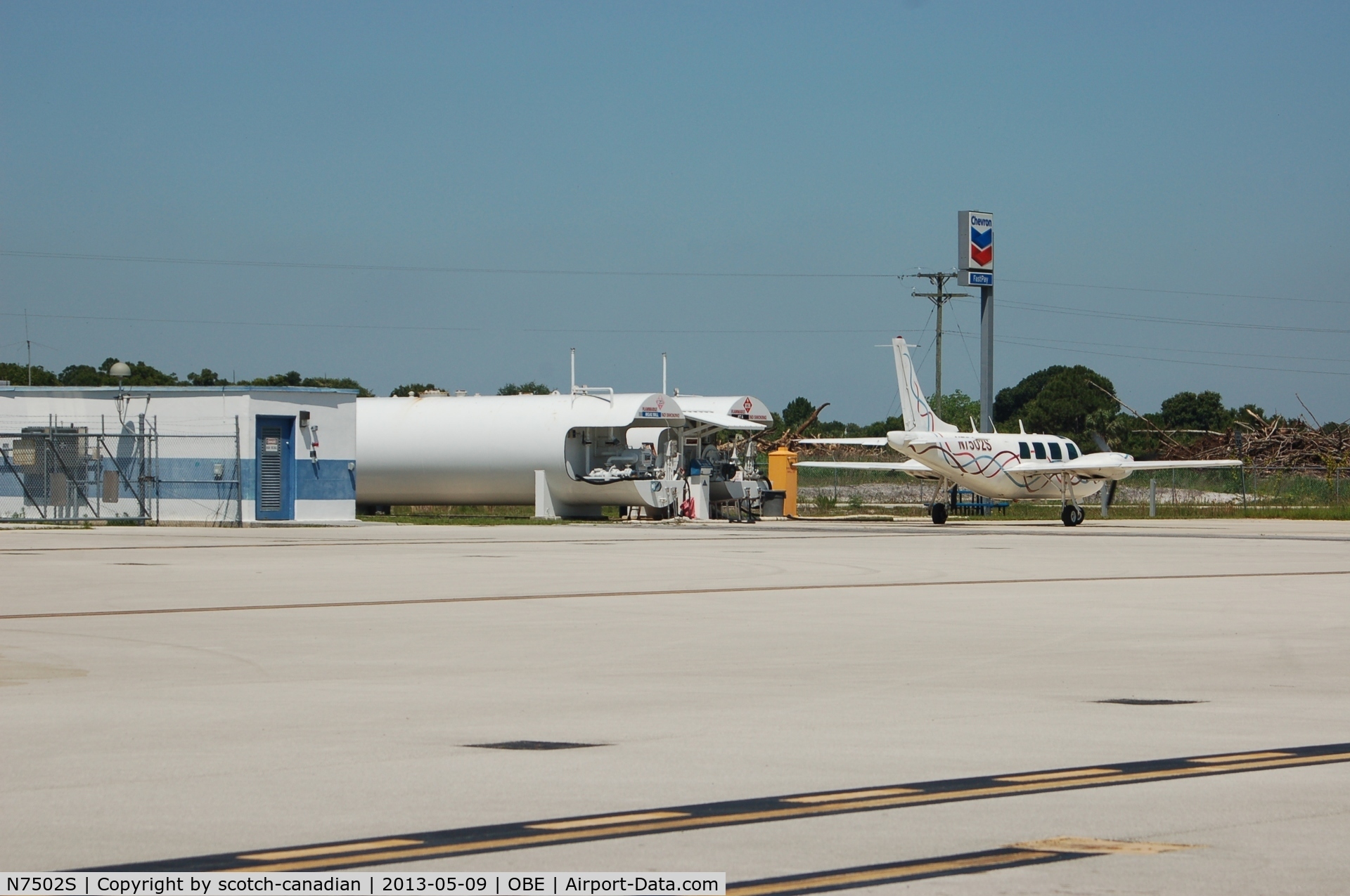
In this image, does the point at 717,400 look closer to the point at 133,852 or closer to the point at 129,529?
the point at 129,529

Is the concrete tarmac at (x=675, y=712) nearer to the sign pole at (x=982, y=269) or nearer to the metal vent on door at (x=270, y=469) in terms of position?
the metal vent on door at (x=270, y=469)

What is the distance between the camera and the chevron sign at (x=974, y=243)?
2566 inches

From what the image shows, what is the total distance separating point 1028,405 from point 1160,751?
12755cm

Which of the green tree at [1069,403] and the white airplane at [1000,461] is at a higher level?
the green tree at [1069,403]

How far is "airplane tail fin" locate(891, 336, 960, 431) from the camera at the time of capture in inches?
1961

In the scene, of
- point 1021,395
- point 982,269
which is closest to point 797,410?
point 1021,395

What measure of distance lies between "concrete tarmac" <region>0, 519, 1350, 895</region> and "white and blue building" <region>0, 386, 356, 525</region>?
18.3 m

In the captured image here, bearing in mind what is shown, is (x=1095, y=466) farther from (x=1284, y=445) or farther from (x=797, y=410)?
(x=797, y=410)

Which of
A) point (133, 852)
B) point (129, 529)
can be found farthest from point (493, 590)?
point (129, 529)

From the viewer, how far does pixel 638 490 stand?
49.0 m

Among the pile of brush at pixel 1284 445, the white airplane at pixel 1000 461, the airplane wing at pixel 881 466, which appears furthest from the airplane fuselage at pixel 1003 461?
the pile of brush at pixel 1284 445

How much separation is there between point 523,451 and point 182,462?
10856 millimetres

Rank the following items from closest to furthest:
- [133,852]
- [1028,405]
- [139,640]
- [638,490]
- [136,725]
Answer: [133,852]
[136,725]
[139,640]
[638,490]
[1028,405]

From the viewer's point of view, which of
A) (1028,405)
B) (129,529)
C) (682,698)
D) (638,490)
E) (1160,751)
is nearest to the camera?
(1160,751)
